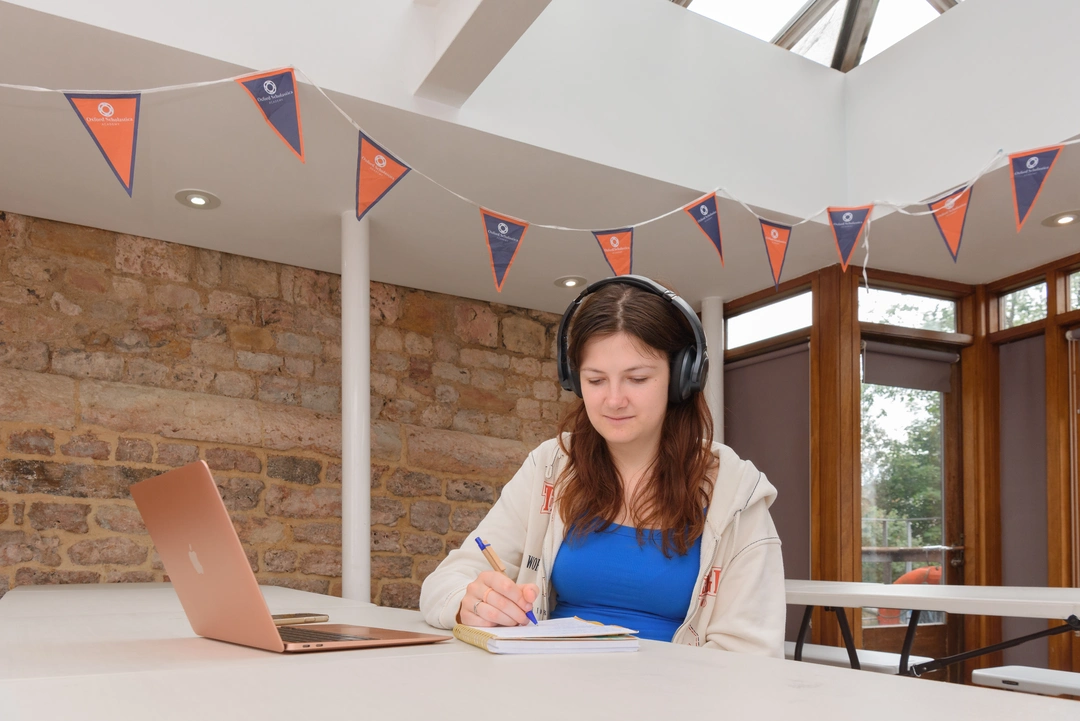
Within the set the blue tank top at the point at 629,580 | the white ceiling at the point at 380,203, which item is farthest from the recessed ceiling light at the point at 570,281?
the blue tank top at the point at 629,580

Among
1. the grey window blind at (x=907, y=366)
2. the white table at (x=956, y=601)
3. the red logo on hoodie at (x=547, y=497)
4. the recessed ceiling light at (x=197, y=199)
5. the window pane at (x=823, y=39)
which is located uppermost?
the window pane at (x=823, y=39)

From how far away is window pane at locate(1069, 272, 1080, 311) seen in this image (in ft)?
14.6

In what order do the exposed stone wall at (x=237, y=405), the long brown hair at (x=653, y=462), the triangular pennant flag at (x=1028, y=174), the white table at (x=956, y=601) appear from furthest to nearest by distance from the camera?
the exposed stone wall at (x=237, y=405) → the triangular pennant flag at (x=1028, y=174) → the white table at (x=956, y=601) → the long brown hair at (x=653, y=462)

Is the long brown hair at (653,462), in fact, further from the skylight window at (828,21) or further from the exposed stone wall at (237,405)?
the exposed stone wall at (237,405)

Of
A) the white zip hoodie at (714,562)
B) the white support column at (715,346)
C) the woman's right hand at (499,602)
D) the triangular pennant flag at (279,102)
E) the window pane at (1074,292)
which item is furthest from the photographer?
the white support column at (715,346)

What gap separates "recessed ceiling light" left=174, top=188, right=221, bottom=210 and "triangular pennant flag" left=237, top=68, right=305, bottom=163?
3.88 feet

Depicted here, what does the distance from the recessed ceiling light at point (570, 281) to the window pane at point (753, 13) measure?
62.5 inches

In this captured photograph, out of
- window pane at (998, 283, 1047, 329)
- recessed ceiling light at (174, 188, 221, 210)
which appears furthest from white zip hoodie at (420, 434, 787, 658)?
window pane at (998, 283, 1047, 329)

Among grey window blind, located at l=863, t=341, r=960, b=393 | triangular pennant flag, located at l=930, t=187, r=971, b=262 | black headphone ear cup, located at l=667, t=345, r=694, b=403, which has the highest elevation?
triangular pennant flag, located at l=930, t=187, r=971, b=262

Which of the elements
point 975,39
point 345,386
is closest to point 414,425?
point 345,386

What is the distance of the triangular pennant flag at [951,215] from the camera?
12.3 ft

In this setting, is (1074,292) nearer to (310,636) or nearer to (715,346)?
(715,346)

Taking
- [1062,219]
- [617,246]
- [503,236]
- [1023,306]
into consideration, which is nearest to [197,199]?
[503,236]

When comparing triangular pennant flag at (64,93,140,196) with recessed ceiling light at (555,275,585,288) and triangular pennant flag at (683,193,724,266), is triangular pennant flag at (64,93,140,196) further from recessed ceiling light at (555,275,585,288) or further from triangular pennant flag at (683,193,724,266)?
recessed ceiling light at (555,275,585,288)
